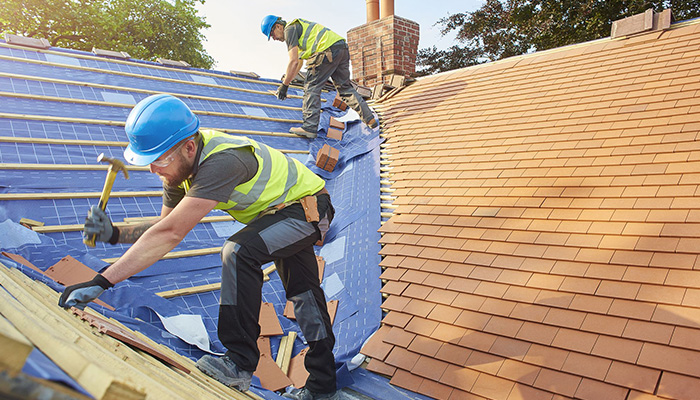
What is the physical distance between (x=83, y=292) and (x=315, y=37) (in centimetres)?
448

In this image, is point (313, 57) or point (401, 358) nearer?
point (401, 358)

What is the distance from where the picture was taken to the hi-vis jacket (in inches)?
84.5

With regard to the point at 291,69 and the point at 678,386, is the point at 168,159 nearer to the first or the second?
the point at 678,386

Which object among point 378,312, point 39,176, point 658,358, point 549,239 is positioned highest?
point 39,176

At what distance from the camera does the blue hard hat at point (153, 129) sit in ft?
6.35

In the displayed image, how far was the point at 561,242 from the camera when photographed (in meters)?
2.87

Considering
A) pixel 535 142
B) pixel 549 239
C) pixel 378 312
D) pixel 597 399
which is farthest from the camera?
pixel 535 142

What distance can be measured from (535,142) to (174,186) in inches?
117

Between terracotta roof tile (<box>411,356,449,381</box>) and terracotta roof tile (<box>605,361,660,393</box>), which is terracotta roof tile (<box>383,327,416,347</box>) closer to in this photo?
terracotta roof tile (<box>411,356,449,381</box>)

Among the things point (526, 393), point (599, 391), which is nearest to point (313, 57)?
point (526, 393)

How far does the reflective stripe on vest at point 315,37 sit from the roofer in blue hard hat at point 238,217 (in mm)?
3500

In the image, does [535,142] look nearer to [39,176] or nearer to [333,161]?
[333,161]

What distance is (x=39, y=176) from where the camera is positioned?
355 cm

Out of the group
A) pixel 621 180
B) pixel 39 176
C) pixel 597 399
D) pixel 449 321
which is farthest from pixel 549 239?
pixel 39 176
